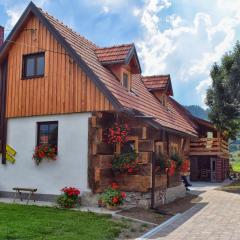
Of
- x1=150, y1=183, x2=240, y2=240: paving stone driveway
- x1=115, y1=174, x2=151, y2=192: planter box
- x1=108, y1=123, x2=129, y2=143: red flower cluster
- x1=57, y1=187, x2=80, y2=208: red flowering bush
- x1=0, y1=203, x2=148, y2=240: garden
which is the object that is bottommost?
x1=150, y1=183, x2=240, y2=240: paving stone driveway

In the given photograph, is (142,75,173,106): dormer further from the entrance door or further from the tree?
the entrance door

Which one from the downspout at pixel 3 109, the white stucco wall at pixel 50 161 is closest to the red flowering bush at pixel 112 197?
the white stucco wall at pixel 50 161

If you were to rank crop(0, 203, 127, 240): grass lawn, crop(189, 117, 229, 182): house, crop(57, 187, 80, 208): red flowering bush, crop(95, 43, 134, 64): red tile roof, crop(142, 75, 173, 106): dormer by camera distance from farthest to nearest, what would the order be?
crop(189, 117, 229, 182): house → crop(142, 75, 173, 106): dormer → crop(95, 43, 134, 64): red tile roof → crop(57, 187, 80, 208): red flowering bush → crop(0, 203, 127, 240): grass lawn

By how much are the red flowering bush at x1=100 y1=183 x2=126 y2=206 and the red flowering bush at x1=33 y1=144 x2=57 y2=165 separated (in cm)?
250

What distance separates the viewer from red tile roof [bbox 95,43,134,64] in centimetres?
1628

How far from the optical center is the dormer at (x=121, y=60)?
1631cm

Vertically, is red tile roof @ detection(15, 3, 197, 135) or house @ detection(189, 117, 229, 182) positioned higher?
red tile roof @ detection(15, 3, 197, 135)

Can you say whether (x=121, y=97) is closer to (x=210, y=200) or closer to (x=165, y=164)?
(x=165, y=164)

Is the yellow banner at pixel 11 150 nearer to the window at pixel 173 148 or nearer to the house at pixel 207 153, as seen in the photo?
the window at pixel 173 148

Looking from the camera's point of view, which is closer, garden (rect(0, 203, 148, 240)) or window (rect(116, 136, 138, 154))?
garden (rect(0, 203, 148, 240))

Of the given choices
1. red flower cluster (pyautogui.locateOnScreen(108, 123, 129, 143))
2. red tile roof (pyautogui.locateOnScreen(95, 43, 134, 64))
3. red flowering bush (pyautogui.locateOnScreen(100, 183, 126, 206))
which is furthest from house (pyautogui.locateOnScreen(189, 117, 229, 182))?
red flowering bush (pyautogui.locateOnScreen(100, 183, 126, 206))

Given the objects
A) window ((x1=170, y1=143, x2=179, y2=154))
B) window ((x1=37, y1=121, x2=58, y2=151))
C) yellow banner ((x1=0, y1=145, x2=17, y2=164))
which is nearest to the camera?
window ((x1=37, y1=121, x2=58, y2=151))

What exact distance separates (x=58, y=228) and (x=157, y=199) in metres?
6.27

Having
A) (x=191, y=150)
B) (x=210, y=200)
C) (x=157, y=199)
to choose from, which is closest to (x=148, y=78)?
(x=210, y=200)
